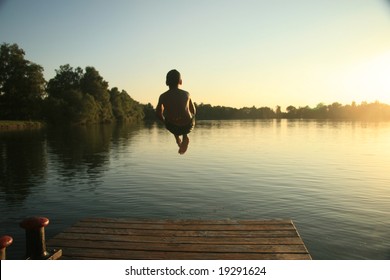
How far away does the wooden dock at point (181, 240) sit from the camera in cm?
889

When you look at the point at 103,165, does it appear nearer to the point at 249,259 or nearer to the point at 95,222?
the point at 95,222

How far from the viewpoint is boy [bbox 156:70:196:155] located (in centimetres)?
695

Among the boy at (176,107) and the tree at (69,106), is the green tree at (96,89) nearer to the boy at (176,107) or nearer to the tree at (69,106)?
the tree at (69,106)

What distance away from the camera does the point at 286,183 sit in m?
23.9

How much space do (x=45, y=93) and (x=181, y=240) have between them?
335 ft

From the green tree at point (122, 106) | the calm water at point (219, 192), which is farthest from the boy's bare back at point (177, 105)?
the green tree at point (122, 106)

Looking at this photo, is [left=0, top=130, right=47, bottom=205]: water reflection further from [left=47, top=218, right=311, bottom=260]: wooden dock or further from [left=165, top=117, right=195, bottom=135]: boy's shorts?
[left=165, top=117, right=195, bottom=135]: boy's shorts

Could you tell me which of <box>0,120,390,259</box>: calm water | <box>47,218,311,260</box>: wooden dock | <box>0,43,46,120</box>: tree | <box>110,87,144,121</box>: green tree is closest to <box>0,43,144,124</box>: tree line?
<box>0,43,46,120</box>: tree

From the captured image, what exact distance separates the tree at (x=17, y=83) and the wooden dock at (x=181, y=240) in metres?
95.4

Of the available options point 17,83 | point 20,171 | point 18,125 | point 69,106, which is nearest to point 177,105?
point 20,171

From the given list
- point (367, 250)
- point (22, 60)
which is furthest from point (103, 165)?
point (22, 60)

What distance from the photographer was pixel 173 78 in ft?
22.6

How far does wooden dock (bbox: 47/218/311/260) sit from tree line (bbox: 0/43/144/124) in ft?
314

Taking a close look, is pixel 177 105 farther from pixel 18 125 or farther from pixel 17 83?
pixel 17 83
